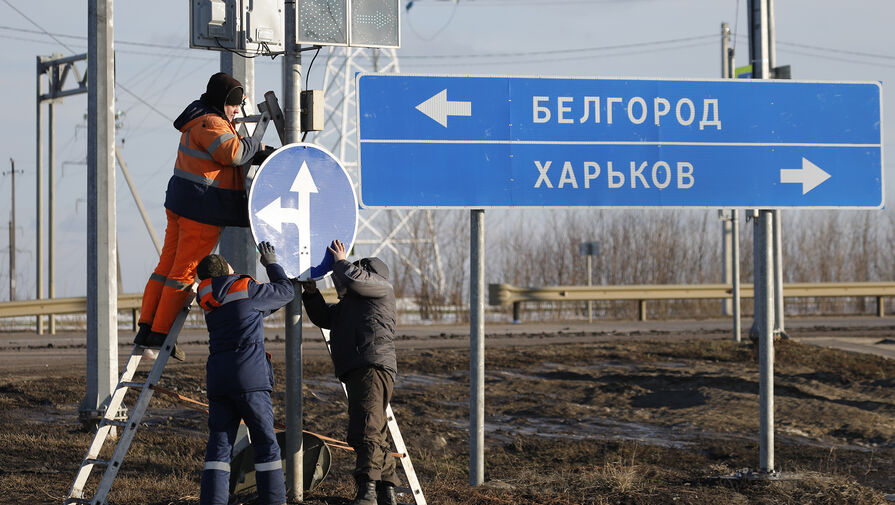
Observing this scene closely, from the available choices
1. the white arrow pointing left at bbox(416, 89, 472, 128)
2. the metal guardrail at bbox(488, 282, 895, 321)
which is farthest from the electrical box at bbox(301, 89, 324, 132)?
the metal guardrail at bbox(488, 282, 895, 321)

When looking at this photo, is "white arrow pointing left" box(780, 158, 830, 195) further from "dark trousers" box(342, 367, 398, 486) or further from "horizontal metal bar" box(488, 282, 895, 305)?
"horizontal metal bar" box(488, 282, 895, 305)

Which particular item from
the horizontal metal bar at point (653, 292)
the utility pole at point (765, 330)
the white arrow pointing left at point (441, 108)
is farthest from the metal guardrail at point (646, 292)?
the white arrow pointing left at point (441, 108)

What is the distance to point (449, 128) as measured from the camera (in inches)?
277

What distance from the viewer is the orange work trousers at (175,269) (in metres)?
6.25

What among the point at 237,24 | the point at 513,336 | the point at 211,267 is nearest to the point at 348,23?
the point at 237,24

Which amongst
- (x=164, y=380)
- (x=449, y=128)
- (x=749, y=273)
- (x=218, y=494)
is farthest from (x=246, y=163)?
(x=749, y=273)

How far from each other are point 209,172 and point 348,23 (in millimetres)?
1230

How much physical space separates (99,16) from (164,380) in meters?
4.65

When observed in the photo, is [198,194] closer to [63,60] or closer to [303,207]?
[303,207]

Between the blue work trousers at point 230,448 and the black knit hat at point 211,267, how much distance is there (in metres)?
0.72

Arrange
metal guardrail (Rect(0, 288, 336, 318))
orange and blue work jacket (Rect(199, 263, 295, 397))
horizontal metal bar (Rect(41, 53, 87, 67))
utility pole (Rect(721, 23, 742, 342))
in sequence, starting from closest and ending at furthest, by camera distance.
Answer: orange and blue work jacket (Rect(199, 263, 295, 397)) → utility pole (Rect(721, 23, 742, 342)) → metal guardrail (Rect(0, 288, 336, 318)) → horizontal metal bar (Rect(41, 53, 87, 67))

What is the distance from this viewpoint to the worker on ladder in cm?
618

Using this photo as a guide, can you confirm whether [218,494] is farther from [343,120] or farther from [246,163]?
[343,120]

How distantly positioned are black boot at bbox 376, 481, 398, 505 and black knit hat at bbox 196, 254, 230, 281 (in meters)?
1.71
